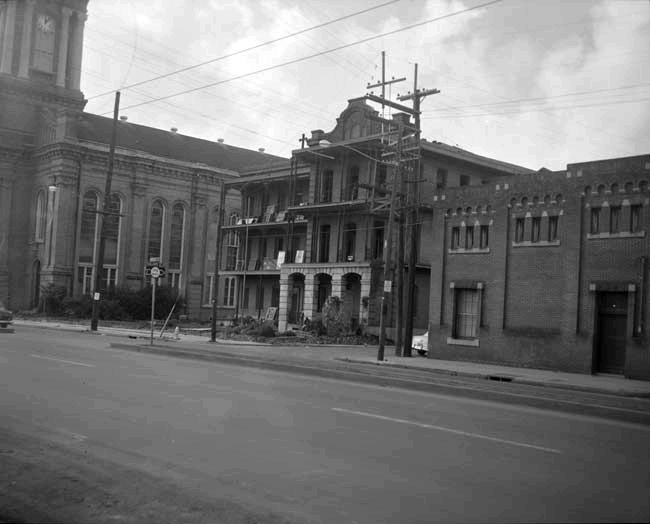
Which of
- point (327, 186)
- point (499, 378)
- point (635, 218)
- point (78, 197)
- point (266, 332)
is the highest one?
point (327, 186)

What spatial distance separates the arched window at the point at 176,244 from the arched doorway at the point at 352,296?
25.7 metres

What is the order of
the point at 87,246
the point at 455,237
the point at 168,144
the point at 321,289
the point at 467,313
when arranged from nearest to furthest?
the point at 467,313 → the point at 455,237 → the point at 321,289 → the point at 87,246 → the point at 168,144

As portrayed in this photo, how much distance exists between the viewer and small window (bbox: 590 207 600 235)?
2620cm

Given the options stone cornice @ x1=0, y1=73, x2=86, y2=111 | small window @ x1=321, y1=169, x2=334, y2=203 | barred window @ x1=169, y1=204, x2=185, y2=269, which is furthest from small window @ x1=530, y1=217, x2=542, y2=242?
barred window @ x1=169, y1=204, x2=185, y2=269

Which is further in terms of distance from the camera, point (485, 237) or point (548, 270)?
point (485, 237)

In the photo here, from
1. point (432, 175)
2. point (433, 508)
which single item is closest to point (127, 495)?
point (433, 508)

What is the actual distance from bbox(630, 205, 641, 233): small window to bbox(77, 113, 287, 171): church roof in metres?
40.8

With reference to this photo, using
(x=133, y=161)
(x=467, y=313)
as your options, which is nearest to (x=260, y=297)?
(x=133, y=161)

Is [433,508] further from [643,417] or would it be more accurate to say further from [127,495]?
[643,417]

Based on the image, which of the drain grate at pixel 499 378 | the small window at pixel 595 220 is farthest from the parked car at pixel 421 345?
the drain grate at pixel 499 378

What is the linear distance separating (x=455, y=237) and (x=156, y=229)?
41.6 m

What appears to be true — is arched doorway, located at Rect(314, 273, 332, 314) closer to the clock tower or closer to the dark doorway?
the clock tower

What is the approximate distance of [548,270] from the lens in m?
27.5

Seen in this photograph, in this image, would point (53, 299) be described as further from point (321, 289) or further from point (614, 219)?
point (614, 219)
